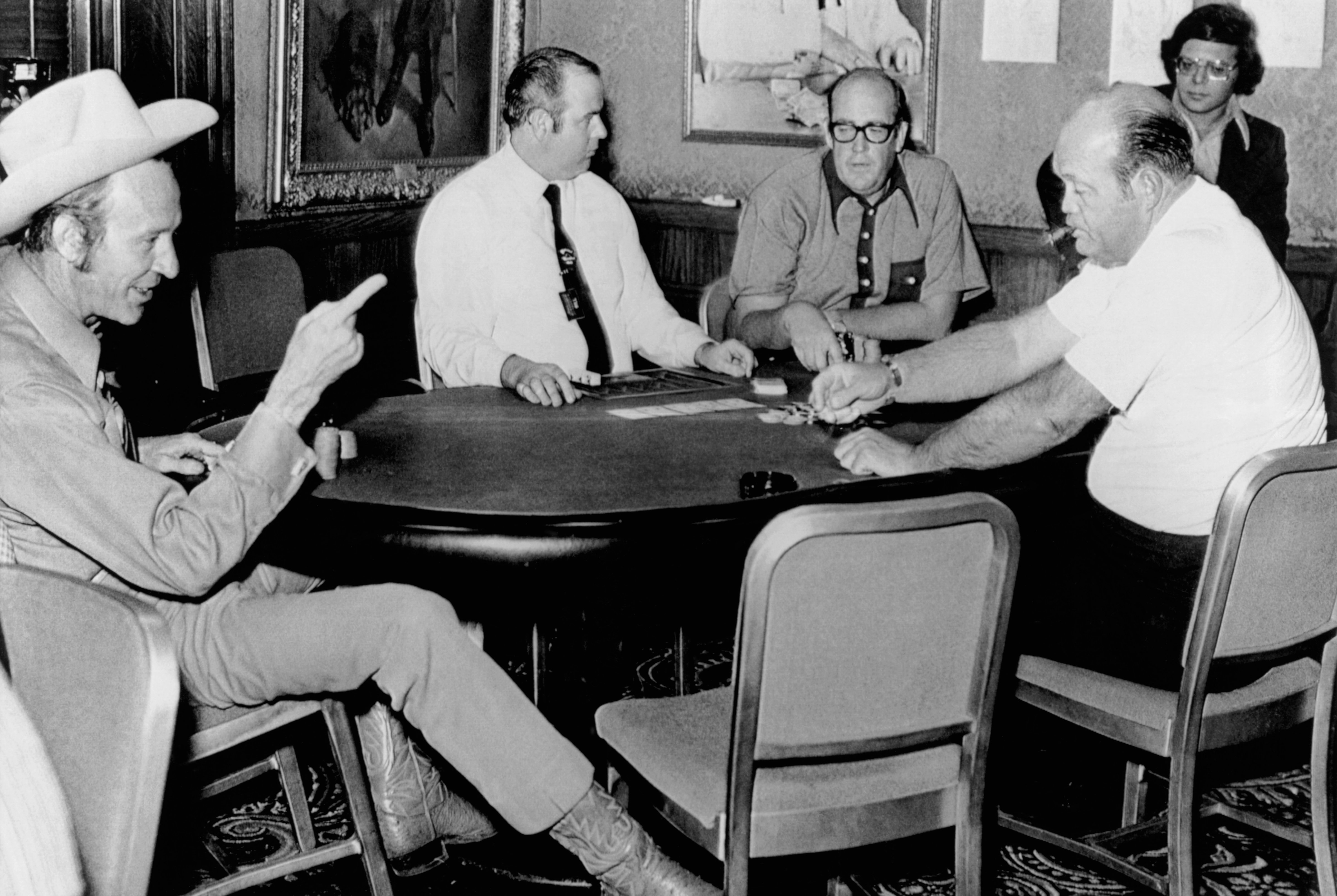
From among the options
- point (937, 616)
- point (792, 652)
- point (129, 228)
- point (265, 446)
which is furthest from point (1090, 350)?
point (129, 228)

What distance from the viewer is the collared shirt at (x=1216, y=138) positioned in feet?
15.5

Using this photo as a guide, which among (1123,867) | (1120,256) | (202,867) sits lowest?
(202,867)

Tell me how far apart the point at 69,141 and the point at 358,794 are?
3.79 feet

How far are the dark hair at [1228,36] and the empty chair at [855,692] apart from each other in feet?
10.8

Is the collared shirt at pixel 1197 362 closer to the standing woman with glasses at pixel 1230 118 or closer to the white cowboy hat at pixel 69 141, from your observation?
the white cowboy hat at pixel 69 141

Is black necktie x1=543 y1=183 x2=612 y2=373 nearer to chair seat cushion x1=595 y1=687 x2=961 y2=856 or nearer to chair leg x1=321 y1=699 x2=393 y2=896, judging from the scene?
chair leg x1=321 y1=699 x2=393 y2=896

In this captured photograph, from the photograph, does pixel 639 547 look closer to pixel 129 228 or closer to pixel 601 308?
pixel 129 228

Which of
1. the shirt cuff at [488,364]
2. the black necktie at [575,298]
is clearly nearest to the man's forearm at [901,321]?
the black necktie at [575,298]

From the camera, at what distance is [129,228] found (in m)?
2.31

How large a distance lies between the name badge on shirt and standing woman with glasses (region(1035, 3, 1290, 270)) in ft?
6.80

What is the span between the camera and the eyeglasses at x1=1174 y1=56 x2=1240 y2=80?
4.64 m

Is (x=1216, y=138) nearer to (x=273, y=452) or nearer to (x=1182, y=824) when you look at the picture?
(x=1182, y=824)

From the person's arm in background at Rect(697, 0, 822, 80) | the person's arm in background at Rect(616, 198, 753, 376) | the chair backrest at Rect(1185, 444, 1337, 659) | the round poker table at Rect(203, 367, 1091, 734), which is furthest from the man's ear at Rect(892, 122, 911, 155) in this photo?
the chair backrest at Rect(1185, 444, 1337, 659)

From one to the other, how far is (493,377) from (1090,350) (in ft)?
5.07
